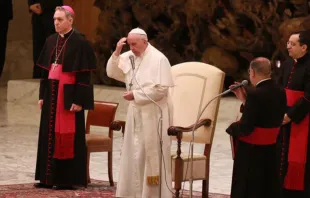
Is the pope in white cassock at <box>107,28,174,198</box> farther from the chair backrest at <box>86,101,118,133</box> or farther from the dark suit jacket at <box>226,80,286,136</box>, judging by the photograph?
the dark suit jacket at <box>226,80,286,136</box>

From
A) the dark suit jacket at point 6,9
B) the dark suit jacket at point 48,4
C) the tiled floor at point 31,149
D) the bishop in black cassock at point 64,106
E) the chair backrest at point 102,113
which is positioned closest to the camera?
the bishop in black cassock at point 64,106

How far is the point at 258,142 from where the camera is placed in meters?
7.66

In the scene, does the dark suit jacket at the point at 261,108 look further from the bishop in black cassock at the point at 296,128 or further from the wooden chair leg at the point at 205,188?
the wooden chair leg at the point at 205,188

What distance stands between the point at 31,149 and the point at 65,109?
8.29 feet

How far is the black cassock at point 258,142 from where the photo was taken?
754 cm

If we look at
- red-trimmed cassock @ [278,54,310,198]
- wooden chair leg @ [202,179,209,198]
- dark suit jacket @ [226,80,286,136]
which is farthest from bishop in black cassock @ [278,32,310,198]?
dark suit jacket @ [226,80,286,136]

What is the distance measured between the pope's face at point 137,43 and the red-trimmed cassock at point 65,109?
38.1 inches

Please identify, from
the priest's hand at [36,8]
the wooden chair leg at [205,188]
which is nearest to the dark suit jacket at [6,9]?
the priest's hand at [36,8]

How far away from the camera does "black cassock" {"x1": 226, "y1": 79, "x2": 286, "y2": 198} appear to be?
24.7 feet

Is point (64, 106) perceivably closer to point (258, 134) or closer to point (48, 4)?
point (258, 134)

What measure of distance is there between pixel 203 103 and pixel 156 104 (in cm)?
62

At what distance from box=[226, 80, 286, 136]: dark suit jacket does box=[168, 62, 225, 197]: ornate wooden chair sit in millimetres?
1324

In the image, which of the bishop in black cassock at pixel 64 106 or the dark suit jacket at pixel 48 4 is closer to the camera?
the bishop in black cassock at pixel 64 106

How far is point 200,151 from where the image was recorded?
11.9m
